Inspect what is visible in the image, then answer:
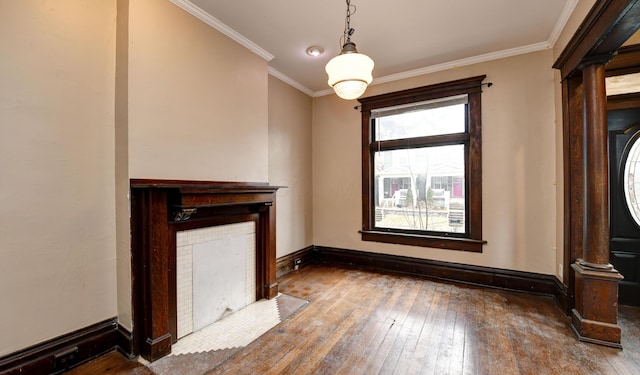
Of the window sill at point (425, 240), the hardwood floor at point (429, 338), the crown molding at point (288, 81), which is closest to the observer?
the hardwood floor at point (429, 338)

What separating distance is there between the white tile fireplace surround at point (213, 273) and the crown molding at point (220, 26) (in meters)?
1.95

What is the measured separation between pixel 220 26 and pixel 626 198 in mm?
4502

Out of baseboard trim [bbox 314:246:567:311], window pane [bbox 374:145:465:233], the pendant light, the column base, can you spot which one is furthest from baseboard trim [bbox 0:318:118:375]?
the column base

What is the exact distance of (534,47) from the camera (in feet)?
9.92

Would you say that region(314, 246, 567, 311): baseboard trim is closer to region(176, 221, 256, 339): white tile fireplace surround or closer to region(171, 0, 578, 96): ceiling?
region(176, 221, 256, 339): white tile fireplace surround

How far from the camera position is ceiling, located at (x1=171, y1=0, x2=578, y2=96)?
2.39m

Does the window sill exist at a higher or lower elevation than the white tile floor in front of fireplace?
higher

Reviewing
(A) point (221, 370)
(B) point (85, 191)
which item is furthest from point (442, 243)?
(B) point (85, 191)

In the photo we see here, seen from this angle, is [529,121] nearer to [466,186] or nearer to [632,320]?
[466,186]

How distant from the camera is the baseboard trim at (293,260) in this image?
3.72 meters

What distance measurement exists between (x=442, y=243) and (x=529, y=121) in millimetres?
1774

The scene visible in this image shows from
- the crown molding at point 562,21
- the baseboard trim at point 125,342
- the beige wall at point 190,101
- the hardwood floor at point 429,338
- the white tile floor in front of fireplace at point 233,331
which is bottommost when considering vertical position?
the hardwood floor at point 429,338

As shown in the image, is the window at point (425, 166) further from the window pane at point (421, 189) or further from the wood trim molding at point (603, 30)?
the wood trim molding at point (603, 30)

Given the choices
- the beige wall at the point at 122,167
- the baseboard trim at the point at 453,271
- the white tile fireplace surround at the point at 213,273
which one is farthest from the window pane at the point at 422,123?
the beige wall at the point at 122,167
